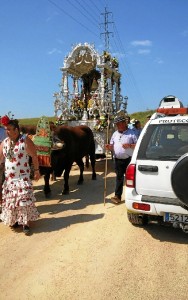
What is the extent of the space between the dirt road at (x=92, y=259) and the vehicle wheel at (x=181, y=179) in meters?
0.82

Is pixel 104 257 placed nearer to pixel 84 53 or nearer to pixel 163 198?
pixel 163 198

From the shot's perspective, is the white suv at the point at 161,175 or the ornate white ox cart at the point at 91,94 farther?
the ornate white ox cart at the point at 91,94

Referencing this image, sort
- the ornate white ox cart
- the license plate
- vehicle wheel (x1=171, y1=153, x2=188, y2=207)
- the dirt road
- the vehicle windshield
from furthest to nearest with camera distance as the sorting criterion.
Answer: the ornate white ox cart → the vehicle windshield → the license plate → vehicle wheel (x1=171, y1=153, x2=188, y2=207) → the dirt road

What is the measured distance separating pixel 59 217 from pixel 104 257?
1848 millimetres

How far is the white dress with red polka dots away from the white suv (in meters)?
1.61

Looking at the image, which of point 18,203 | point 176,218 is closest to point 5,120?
point 18,203

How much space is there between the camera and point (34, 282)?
3.55 meters

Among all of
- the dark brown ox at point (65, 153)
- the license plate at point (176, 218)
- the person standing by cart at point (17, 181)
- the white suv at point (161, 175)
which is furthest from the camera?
the dark brown ox at point (65, 153)

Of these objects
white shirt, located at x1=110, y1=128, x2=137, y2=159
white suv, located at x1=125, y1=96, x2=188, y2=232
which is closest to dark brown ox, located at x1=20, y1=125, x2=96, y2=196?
white shirt, located at x1=110, y1=128, x2=137, y2=159

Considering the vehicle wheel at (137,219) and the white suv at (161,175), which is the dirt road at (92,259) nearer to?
the vehicle wheel at (137,219)

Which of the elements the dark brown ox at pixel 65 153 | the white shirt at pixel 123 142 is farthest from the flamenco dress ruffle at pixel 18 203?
the dark brown ox at pixel 65 153

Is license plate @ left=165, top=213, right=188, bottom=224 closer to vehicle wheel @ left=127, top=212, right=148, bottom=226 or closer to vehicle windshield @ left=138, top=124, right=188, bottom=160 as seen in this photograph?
vehicle wheel @ left=127, top=212, right=148, bottom=226

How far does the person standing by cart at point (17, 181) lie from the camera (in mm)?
4938

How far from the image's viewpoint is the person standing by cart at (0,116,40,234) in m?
4.94
